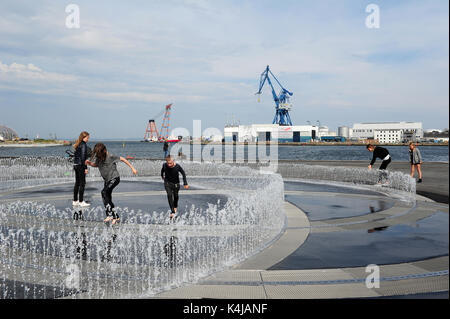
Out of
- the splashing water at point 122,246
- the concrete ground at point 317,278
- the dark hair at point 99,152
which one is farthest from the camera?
the dark hair at point 99,152

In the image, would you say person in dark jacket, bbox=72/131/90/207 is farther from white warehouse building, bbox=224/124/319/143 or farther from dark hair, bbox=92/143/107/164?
white warehouse building, bbox=224/124/319/143

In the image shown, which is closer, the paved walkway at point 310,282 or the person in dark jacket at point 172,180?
the paved walkway at point 310,282

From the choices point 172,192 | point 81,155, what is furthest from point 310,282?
point 81,155

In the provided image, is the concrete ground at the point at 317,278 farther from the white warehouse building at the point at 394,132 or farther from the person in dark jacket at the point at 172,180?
the white warehouse building at the point at 394,132

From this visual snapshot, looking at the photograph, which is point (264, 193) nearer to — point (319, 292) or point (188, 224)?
point (188, 224)

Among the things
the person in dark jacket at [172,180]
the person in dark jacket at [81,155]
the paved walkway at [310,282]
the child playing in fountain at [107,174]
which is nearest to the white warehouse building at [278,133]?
the person in dark jacket at [81,155]

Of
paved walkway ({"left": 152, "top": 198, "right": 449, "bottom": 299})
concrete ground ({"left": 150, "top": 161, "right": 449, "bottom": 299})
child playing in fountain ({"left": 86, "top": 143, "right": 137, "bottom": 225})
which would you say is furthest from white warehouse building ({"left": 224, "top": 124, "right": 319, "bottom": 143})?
paved walkway ({"left": 152, "top": 198, "right": 449, "bottom": 299})

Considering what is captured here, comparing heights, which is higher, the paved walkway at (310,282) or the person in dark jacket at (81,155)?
the person in dark jacket at (81,155)

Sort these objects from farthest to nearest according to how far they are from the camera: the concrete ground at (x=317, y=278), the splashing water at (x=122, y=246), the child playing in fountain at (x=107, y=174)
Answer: the child playing in fountain at (x=107, y=174) → the splashing water at (x=122, y=246) → the concrete ground at (x=317, y=278)

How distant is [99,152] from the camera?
8445 mm

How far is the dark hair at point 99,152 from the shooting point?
840 cm

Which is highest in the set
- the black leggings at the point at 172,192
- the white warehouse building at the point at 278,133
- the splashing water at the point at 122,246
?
the white warehouse building at the point at 278,133

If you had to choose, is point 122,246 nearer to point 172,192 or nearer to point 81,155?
point 172,192
